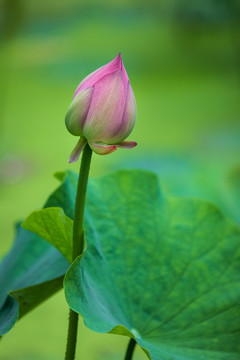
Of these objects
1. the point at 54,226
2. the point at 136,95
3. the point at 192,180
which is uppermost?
the point at 136,95

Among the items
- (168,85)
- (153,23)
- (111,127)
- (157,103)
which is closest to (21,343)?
(111,127)

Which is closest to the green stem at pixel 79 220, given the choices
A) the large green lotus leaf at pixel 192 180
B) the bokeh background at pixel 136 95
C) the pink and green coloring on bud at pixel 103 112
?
the pink and green coloring on bud at pixel 103 112

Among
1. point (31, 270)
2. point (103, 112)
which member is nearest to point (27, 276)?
point (31, 270)

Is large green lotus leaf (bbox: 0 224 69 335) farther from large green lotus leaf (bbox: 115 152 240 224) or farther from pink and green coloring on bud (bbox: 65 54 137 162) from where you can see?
large green lotus leaf (bbox: 115 152 240 224)

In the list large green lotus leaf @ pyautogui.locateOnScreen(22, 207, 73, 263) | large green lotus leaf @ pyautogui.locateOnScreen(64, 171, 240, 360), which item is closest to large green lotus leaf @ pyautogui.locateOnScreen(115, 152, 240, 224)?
large green lotus leaf @ pyautogui.locateOnScreen(64, 171, 240, 360)

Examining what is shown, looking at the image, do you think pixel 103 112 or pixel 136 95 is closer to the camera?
pixel 103 112

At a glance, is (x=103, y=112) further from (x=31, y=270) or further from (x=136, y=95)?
(x=136, y=95)

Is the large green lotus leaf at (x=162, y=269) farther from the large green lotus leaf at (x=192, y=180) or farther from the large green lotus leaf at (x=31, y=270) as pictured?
Answer: the large green lotus leaf at (x=192, y=180)
